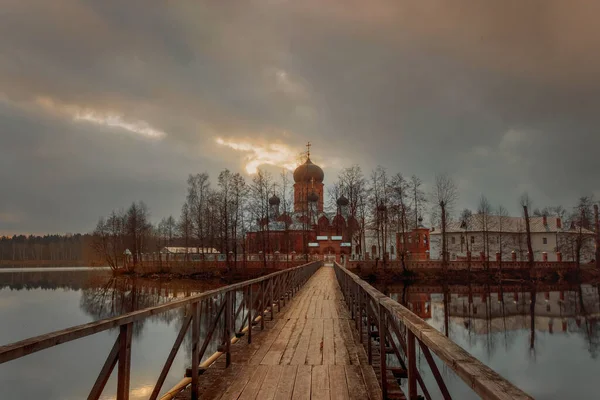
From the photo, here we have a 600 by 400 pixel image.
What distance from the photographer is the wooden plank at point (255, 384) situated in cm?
412

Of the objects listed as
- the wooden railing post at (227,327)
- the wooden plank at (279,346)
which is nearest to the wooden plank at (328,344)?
the wooden plank at (279,346)

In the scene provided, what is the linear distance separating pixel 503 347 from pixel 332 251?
34618mm

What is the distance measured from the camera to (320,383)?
452 centimetres

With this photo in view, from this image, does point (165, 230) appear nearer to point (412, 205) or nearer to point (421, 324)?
point (412, 205)

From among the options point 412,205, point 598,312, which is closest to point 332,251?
point 412,205

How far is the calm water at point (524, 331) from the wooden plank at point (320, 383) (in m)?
5.76

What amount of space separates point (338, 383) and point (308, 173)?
165 ft

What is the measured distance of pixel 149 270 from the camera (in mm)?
45375

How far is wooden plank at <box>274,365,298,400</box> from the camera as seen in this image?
13.5ft

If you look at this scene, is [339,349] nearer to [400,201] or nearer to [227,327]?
[227,327]

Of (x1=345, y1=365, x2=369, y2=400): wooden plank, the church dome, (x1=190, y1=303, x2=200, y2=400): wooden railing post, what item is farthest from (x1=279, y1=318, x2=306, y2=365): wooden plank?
the church dome

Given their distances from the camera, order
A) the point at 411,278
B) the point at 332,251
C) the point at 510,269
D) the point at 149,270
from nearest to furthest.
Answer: the point at 411,278
the point at 510,269
the point at 149,270
the point at 332,251

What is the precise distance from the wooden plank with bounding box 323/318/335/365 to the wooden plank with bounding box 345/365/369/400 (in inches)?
15.9

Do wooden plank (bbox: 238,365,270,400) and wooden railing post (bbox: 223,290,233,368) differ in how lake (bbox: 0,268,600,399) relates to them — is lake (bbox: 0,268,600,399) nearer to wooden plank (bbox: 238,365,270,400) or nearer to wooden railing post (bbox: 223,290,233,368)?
wooden railing post (bbox: 223,290,233,368)
